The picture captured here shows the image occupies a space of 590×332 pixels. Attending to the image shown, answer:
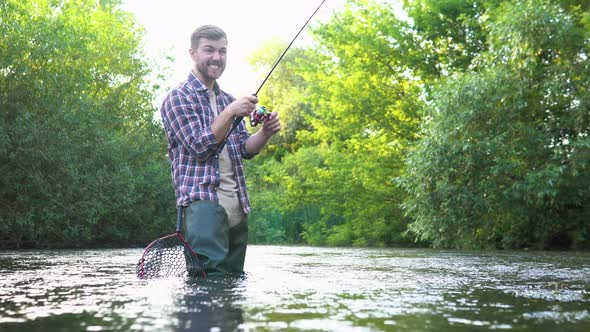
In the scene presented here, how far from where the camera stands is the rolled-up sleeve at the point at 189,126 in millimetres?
5172

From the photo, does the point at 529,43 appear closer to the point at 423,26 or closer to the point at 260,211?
the point at 423,26

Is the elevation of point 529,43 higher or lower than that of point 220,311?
higher

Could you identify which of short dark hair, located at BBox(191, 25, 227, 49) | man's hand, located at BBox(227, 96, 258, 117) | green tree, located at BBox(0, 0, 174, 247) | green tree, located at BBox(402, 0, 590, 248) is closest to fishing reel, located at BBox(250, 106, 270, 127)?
man's hand, located at BBox(227, 96, 258, 117)

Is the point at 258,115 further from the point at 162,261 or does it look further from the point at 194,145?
the point at 162,261

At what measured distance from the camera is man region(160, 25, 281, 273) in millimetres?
5176

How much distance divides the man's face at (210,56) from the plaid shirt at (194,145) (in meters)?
0.11

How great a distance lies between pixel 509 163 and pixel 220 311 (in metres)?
14.2

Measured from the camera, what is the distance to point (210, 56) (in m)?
5.50

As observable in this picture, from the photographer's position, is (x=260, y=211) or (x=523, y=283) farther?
(x=260, y=211)

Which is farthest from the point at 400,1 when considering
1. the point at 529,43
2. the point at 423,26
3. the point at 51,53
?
the point at 51,53

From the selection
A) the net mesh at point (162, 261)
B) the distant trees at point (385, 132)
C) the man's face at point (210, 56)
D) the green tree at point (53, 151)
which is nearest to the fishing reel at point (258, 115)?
the man's face at point (210, 56)

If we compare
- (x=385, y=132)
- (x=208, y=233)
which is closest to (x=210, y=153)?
(x=208, y=233)

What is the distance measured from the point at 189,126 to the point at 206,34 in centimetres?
68

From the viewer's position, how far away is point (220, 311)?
340 cm
